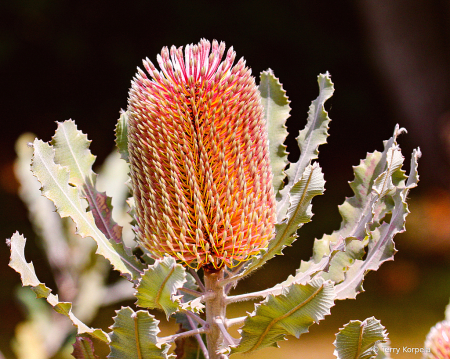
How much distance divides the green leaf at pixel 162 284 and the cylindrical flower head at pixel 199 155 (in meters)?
0.17

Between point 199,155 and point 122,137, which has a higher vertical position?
point 122,137

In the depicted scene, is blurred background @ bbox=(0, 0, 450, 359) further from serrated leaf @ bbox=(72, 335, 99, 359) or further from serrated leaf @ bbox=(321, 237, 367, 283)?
serrated leaf @ bbox=(72, 335, 99, 359)

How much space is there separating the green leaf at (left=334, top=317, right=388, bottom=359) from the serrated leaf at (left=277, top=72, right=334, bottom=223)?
0.37 meters

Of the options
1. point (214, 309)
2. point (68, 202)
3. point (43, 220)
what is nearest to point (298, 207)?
point (214, 309)

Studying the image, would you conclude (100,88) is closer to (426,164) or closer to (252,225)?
(426,164)

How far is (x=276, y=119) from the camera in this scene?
1.23 metres

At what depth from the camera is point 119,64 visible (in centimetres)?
873

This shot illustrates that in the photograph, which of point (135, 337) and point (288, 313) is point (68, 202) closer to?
point (135, 337)

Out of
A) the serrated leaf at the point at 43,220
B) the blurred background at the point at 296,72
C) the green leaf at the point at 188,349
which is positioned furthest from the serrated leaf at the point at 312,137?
the blurred background at the point at 296,72

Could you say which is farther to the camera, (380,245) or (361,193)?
(361,193)

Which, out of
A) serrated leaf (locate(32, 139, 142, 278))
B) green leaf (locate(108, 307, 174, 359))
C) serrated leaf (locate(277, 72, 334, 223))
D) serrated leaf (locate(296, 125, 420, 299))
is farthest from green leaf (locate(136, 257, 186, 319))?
serrated leaf (locate(277, 72, 334, 223))

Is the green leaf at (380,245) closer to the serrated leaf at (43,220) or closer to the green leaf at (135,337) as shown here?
the green leaf at (135,337)

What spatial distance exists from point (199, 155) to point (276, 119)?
0.28m

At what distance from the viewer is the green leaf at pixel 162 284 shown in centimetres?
80
